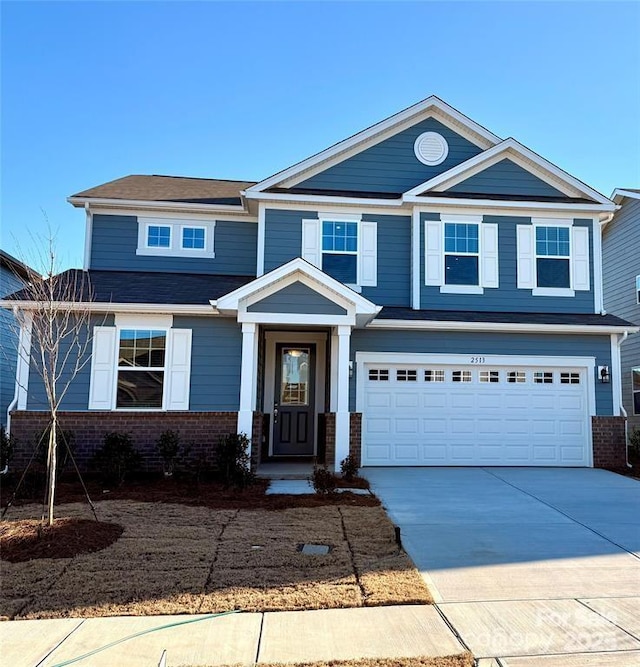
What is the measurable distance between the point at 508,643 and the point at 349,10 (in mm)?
10491

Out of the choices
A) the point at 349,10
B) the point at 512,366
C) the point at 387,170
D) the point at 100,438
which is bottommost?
A: the point at 100,438

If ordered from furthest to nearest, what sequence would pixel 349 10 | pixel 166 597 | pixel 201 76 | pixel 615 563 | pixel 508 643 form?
pixel 201 76
pixel 349 10
pixel 615 563
pixel 166 597
pixel 508 643

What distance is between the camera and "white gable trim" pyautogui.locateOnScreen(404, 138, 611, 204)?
12.4 metres

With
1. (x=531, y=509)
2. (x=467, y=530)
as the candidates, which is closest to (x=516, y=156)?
(x=531, y=509)

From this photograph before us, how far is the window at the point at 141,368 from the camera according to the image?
35.2 ft

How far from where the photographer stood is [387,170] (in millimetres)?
12867

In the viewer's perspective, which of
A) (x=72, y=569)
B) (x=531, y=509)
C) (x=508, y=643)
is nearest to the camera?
(x=508, y=643)

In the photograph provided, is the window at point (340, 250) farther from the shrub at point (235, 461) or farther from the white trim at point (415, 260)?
the shrub at point (235, 461)

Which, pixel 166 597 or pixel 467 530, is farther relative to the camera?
pixel 467 530

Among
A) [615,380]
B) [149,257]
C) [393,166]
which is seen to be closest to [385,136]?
[393,166]

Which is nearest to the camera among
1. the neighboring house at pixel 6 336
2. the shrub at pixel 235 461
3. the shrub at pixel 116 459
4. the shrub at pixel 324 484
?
the shrub at pixel 324 484

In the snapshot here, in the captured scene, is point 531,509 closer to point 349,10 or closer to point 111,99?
point 349,10

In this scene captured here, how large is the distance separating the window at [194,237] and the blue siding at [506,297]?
16.9ft

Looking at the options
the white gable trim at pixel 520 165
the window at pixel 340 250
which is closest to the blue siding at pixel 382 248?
the window at pixel 340 250
